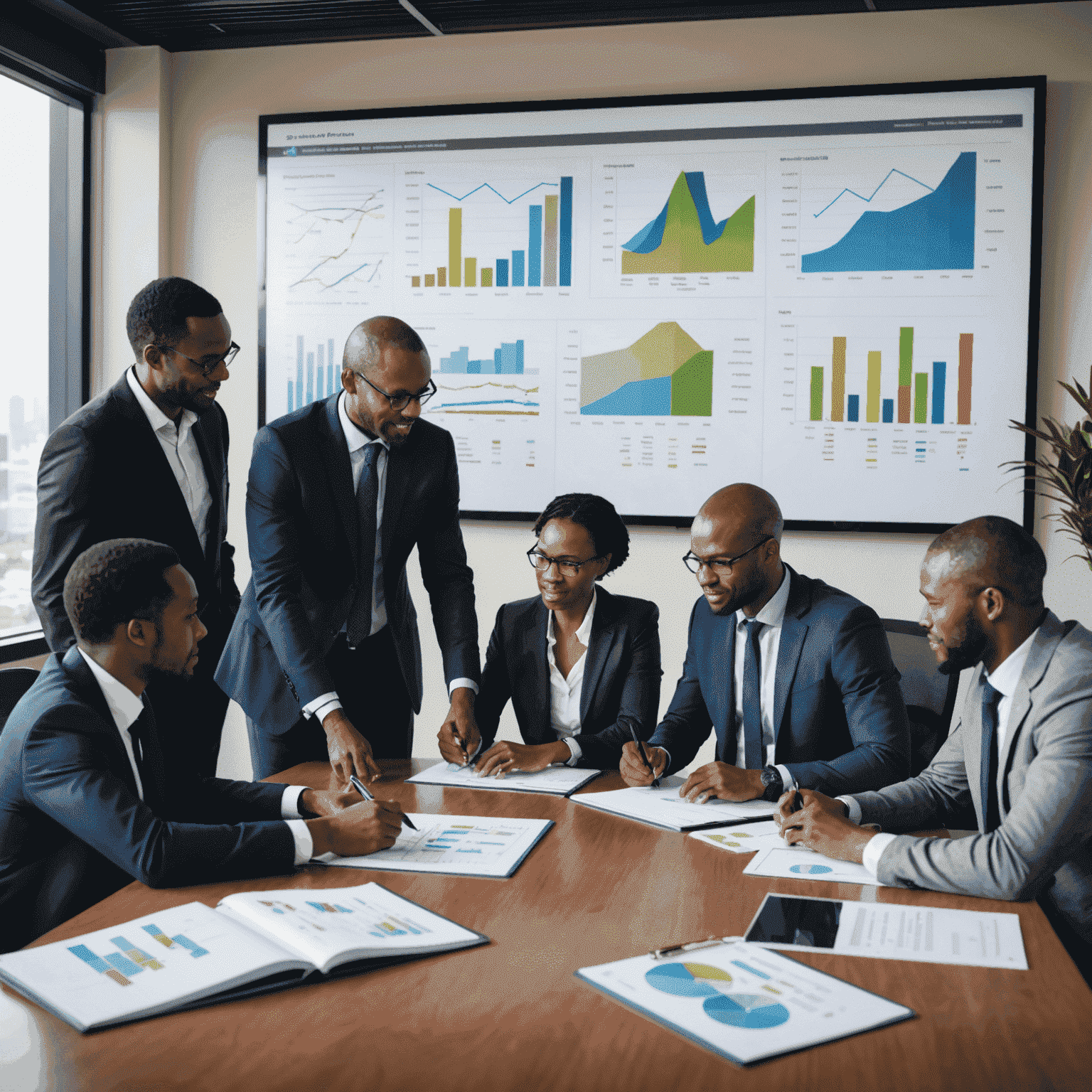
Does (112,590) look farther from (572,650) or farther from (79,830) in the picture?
(572,650)

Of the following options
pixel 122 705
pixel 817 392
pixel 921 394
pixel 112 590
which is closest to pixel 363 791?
pixel 122 705

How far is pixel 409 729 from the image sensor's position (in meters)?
2.76

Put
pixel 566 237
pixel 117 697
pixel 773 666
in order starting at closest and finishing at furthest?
pixel 117 697
pixel 773 666
pixel 566 237

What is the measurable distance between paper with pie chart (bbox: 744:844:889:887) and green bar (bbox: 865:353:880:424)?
2197mm

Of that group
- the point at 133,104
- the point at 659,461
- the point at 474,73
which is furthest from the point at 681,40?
the point at 133,104

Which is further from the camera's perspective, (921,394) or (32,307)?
(32,307)

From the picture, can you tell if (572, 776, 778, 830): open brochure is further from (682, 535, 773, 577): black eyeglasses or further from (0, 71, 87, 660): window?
(0, 71, 87, 660): window

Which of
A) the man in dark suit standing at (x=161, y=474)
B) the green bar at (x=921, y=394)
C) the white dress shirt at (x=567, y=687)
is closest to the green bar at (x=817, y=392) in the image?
the green bar at (x=921, y=394)

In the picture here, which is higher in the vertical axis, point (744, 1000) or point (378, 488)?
point (378, 488)

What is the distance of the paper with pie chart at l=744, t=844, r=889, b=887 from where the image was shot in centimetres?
164

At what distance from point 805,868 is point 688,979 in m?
0.49

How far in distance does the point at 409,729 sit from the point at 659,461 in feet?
4.91

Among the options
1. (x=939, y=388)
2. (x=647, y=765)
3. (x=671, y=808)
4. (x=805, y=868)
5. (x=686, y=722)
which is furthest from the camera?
(x=939, y=388)

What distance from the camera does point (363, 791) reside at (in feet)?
6.34
